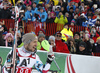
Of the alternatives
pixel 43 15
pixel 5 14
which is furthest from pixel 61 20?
pixel 5 14

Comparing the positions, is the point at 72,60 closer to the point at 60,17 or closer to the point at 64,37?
the point at 64,37

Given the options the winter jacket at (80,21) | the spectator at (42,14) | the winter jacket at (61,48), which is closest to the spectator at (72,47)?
the winter jacket at (61,48)

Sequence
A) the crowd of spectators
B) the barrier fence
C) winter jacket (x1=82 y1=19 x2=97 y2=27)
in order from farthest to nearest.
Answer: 1. winter jacket (x1=82 y1=19 x2=97 y2=27)
2. the barrier fence
3. the crowd of spectators

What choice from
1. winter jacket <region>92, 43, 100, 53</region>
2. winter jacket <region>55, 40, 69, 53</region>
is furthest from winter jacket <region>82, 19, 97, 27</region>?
winter jacket <region>55, 40, 69, 53</region>

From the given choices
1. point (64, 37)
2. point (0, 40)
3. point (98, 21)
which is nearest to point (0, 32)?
point (0, 40)

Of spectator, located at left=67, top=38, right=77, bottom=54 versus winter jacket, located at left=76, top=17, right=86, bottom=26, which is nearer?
spectator, located at left=67, top=38, right=77, bottom=54

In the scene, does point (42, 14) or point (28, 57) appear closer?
point (28, 57)

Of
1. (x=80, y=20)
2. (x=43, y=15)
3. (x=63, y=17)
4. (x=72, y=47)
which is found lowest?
(x=72, y=47)

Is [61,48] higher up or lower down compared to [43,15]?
lower down

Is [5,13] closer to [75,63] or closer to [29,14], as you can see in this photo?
[29,14]

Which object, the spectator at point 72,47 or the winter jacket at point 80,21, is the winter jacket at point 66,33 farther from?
the spectator at point 72,47

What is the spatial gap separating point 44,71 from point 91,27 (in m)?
7.20

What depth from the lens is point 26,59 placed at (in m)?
4.51

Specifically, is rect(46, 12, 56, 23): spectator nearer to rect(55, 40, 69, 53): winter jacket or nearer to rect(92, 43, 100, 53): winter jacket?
rect(92, 43, 100, 53): winter jacket
